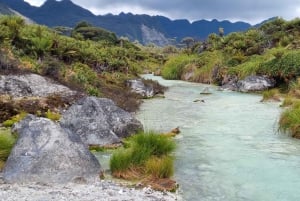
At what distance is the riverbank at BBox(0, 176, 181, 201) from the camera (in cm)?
907

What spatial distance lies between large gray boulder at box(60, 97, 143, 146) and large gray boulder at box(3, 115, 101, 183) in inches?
123

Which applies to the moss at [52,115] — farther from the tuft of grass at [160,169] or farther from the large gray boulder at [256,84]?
the large gray boulder at [256,84]

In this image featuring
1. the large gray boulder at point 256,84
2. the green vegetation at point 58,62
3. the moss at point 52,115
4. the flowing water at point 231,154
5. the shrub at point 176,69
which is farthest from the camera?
the shrub at point 176,69

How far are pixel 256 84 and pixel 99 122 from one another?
23775 millimetres

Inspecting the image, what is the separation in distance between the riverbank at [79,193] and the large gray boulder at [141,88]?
857 inches

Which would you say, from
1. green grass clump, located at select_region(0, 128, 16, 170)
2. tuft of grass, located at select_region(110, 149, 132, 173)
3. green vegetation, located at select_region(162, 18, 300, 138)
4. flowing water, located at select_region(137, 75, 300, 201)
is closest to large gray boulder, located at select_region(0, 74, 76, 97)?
flowing water, located at select_region(137, 75, 300, 201)

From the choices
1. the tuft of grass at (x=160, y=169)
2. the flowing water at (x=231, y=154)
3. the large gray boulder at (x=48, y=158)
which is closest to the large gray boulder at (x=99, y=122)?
the flowing water at (x=231, y=154)

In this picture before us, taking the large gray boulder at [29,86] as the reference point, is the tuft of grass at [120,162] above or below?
below

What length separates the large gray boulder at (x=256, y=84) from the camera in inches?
1436

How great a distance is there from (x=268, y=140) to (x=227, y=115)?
20.1 feet

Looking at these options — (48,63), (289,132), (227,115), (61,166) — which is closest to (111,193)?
(61,166)

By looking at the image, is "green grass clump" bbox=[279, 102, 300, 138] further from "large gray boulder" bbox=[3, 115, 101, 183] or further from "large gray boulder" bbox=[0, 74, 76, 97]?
"large gray boulder" bbox=[0, 74, 76, 97]

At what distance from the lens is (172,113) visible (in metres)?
23.3

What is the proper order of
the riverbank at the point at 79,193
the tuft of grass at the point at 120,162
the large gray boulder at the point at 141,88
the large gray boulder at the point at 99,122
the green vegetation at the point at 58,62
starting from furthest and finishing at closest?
the large gray boulder at the point at 141,88
the green vegetation at the point at 58,62
the large gray boulder at the point at 99,122
the tuft of grass at the point at 120,162
the riverbank at the point at 79,193
